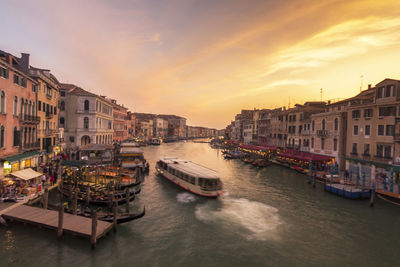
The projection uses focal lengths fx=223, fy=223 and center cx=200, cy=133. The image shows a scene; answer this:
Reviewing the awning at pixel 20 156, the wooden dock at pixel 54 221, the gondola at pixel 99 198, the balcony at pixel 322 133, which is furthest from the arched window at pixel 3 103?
the balcony at pixel 322 133

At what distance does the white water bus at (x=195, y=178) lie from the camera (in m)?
24.3

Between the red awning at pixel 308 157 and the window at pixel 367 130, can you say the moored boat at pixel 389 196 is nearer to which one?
the window at pixel 367 130

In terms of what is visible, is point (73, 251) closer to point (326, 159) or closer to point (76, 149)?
point (76, 149)

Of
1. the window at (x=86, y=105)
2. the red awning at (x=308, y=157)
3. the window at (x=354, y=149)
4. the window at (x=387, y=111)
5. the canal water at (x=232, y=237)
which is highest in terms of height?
the window at (x=86, y=105)

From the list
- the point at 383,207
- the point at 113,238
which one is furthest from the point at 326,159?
the point at 113,238

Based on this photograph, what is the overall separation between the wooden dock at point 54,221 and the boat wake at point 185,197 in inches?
369

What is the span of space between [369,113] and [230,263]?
28.9m

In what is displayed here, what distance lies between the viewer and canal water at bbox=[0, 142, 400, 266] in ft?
43.7

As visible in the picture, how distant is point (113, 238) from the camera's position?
15.2 meters

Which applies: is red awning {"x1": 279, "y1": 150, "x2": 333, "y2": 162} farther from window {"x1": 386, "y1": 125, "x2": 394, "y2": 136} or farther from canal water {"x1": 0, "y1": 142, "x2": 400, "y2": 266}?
canal water {"x1": 0, "y1": 142, "x2": 400, "y2": 266}

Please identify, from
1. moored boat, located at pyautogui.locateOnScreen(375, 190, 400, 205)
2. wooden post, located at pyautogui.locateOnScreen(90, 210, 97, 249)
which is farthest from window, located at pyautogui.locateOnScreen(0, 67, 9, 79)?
moored boat, located at pyautogui.locateOnScreen(375, 190, 400, 205)

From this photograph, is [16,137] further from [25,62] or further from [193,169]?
[193,169]

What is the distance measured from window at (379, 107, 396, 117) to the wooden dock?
32.9m

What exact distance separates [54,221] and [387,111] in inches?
1437
